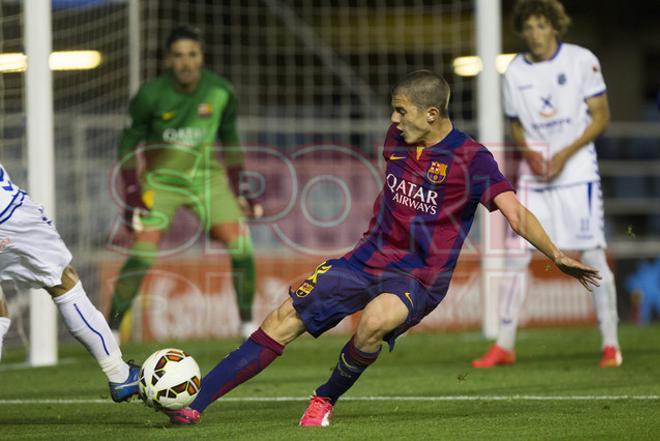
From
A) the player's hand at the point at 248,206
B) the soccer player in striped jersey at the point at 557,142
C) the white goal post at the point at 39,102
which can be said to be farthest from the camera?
the player's hand at the point at 248,206

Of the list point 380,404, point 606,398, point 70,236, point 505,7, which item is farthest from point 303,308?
point 505,7

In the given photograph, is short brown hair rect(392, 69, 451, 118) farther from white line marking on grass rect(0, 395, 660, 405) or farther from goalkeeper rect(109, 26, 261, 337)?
goalkeeper rect(109, 26, 261, 337)

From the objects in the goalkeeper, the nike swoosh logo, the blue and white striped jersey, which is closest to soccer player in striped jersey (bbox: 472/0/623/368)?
the goalkeeper

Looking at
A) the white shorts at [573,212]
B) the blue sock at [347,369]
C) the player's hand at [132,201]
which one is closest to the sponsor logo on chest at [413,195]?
the blue sock at [347,369]

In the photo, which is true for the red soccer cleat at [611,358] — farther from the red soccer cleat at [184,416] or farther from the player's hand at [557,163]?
the red soccer cleat at [184,416]

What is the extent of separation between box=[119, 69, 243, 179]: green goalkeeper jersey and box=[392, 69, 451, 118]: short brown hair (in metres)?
3.78

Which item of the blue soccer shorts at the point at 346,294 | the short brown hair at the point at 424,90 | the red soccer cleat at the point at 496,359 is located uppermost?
the short brown hair at the point at 424,90

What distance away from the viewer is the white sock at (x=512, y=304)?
26.0ft

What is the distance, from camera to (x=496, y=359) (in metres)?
7.89

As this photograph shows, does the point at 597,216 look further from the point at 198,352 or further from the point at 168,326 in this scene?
the point at 168,326

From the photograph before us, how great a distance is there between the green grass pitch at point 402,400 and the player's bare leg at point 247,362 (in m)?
0.08

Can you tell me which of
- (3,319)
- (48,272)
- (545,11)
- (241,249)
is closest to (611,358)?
(545,11)

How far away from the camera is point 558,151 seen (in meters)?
7.96

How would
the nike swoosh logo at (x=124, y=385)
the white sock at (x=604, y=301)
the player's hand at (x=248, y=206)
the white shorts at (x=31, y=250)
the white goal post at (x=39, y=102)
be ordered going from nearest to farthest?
the white shorts at (x=31, y=250) → the nike swoosh logo at (x=124, y=385) → the white sock at (x=604, y=301) → the white goal post at (x=39, y=102) → the player's hand at (x=248, y=206)
